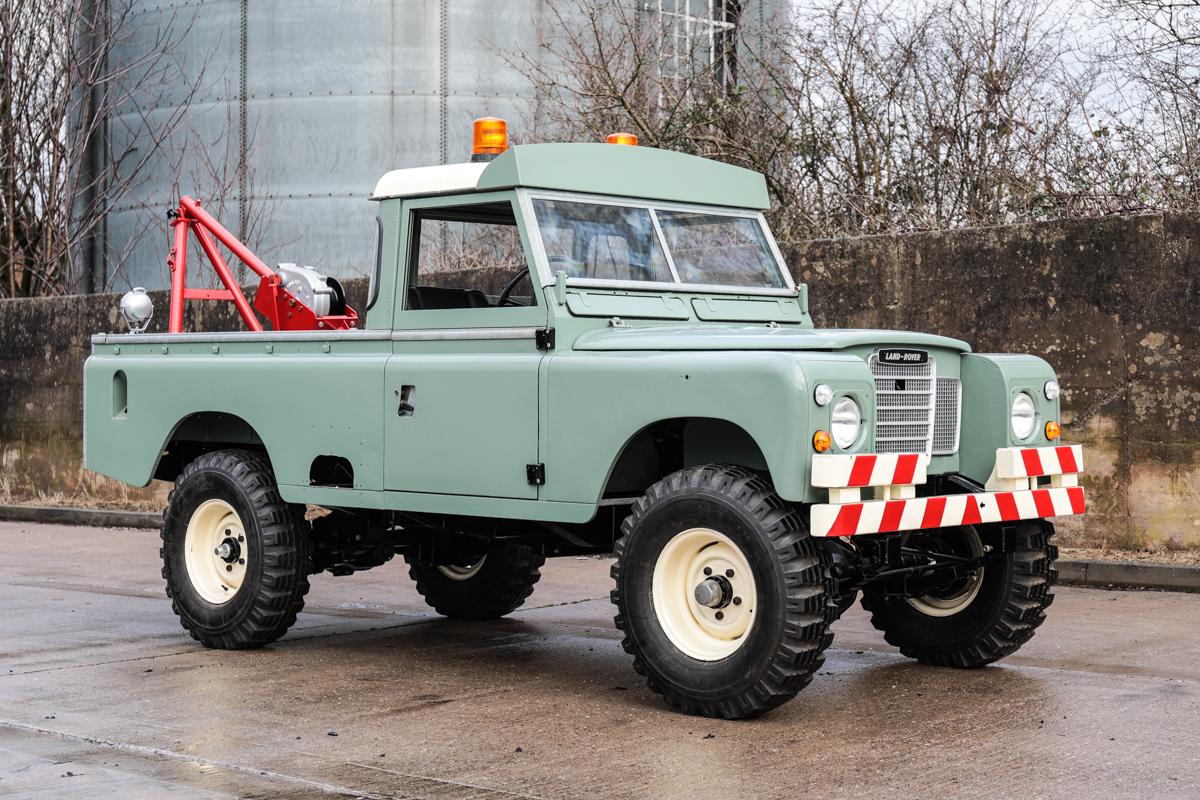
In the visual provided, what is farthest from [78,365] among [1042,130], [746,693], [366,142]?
[746,693]

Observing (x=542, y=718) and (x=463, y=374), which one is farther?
(x=463, y=374)

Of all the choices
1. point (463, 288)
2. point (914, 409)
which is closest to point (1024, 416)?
point (914, 409)

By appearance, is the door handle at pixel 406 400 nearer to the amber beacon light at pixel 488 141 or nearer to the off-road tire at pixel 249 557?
the off-road tire at pixel 249 557

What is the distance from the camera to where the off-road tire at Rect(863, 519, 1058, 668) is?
757 cm

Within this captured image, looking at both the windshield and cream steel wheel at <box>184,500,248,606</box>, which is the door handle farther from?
cream steel wheel at <box>184,500,248,606</box>

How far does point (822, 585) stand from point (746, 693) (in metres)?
0.52

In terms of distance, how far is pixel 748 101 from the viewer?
1619 centimetres

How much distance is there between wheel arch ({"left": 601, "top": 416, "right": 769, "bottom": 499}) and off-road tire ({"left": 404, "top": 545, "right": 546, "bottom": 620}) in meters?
2.01

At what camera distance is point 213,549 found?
28.9ft

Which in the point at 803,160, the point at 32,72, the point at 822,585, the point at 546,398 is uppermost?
the point at 32,72

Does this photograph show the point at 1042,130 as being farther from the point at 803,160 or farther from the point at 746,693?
the point at 746,693

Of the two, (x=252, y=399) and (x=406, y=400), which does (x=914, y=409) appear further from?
(x=252, y=399)

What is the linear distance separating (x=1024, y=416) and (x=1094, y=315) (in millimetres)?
4327

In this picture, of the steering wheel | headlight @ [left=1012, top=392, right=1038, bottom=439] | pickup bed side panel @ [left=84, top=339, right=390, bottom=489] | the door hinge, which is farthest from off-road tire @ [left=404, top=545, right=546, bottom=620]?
headlight @ [left=1012, top=392, right=1038, bottom=439]
